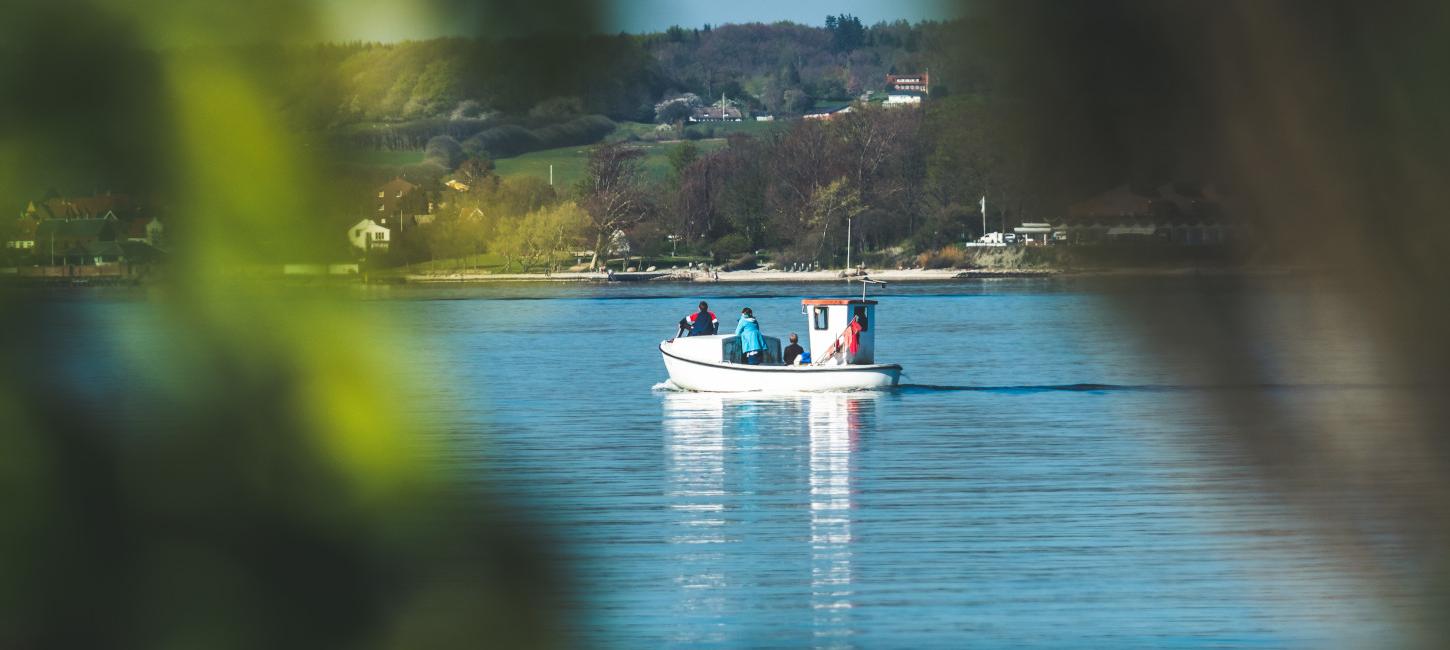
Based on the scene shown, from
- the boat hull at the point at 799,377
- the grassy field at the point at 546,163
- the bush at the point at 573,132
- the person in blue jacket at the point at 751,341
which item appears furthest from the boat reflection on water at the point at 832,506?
the bush at the point at 573,132

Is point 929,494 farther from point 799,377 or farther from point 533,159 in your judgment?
point 533,159

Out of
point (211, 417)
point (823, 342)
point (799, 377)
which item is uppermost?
point (211, 417)

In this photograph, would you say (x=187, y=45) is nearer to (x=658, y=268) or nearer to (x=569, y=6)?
(x=569, y=6)

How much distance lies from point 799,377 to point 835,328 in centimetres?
156

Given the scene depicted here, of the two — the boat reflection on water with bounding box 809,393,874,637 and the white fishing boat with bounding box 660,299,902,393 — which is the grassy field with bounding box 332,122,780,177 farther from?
the white fishing boat with bounding box 660,299,902,393

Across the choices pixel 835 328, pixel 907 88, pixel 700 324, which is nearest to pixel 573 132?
pixel 907 88

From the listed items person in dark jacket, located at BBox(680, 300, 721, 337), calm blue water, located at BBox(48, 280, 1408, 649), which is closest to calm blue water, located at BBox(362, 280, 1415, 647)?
calm blue water, located at BBox(48, 280, 1408, 649)

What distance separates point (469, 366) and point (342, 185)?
0.40 m

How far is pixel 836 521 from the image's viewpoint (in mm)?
24531

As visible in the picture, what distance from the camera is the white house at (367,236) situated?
1.59 m

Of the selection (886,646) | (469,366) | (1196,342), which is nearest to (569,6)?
(469,366)

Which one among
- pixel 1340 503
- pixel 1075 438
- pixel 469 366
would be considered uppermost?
pixel 469 366

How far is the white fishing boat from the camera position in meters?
42.5

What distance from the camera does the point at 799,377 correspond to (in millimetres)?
42812
